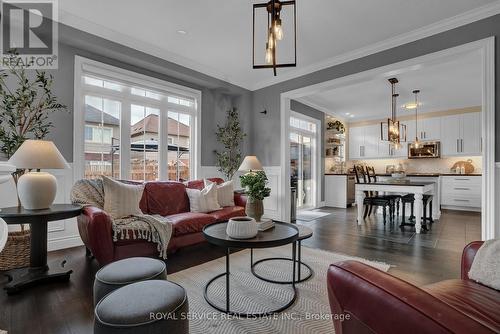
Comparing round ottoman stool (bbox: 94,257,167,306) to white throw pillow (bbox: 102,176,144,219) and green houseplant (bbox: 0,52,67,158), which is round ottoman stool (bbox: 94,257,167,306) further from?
green houseplant (bbox: 0,52,67,158)

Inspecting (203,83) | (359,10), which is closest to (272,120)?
(203,83)

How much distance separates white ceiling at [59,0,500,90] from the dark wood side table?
2.26 m

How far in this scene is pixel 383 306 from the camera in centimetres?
79

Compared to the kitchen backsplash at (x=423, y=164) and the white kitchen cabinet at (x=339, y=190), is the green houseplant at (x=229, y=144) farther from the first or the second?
the kitchen backsplash at (x=423, y=164)

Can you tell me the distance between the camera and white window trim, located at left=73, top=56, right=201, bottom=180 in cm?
332

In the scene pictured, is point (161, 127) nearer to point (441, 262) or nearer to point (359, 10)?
point (359, 10)

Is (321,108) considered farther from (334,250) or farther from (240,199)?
(334,250)

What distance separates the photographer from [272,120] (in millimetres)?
5066

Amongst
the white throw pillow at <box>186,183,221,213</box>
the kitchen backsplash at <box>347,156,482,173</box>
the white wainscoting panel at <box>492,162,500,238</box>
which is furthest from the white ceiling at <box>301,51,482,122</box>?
the white throw pillow at <box>186,183,221,213</box>

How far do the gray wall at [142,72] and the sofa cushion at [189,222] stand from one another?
170 centimetres

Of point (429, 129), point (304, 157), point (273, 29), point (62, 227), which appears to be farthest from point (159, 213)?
point (429, 129)

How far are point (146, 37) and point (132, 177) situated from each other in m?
2.04

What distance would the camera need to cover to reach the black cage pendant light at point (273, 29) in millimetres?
1974

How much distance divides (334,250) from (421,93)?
4567 mm
